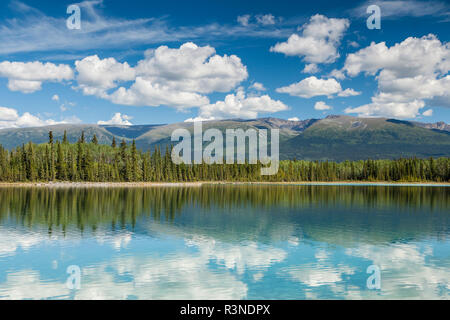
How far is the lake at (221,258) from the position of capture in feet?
74.3

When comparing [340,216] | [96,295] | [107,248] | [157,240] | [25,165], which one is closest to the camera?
[96,295]

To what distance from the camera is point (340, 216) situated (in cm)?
5734

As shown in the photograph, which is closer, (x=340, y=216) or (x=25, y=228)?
(x=25, y=228)

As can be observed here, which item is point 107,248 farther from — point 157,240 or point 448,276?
point 448,276

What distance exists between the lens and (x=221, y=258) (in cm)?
3009

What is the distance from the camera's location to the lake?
22.6m

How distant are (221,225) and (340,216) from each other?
794 inches

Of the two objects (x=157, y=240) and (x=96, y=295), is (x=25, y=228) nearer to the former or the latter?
(x=157, y=240)
